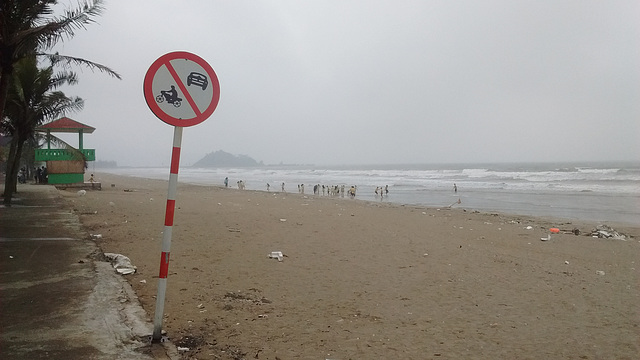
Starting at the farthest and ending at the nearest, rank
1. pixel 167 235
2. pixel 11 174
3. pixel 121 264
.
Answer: pixel 11 174 → pixel 121 264 → pixel 167 235

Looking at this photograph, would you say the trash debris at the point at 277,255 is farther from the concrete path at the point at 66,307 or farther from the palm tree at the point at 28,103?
the palm tree at the point at 28,103

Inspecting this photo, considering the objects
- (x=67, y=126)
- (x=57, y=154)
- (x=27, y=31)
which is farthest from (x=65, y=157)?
(x=27, y=31)

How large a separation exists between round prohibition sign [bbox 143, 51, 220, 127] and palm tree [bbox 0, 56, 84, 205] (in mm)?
12436

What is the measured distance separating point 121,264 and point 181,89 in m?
3.57

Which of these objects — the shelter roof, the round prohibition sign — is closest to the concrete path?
the round prohibition sign

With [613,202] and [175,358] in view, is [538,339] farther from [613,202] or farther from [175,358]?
[613,202]

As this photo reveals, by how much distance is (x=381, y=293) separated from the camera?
216 inches

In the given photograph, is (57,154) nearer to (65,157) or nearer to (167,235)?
(65,157)

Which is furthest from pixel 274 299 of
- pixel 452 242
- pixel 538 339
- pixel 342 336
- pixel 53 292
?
pixel 452 242

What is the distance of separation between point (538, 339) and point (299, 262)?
3.95 m

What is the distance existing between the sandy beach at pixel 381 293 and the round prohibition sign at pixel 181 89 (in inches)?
78.1

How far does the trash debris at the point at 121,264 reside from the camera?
5.48 meters

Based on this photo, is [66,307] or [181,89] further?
[66,307]

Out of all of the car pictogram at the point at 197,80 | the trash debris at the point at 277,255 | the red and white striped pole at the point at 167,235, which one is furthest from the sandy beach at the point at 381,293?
the car pictogram at the point at 197,80
